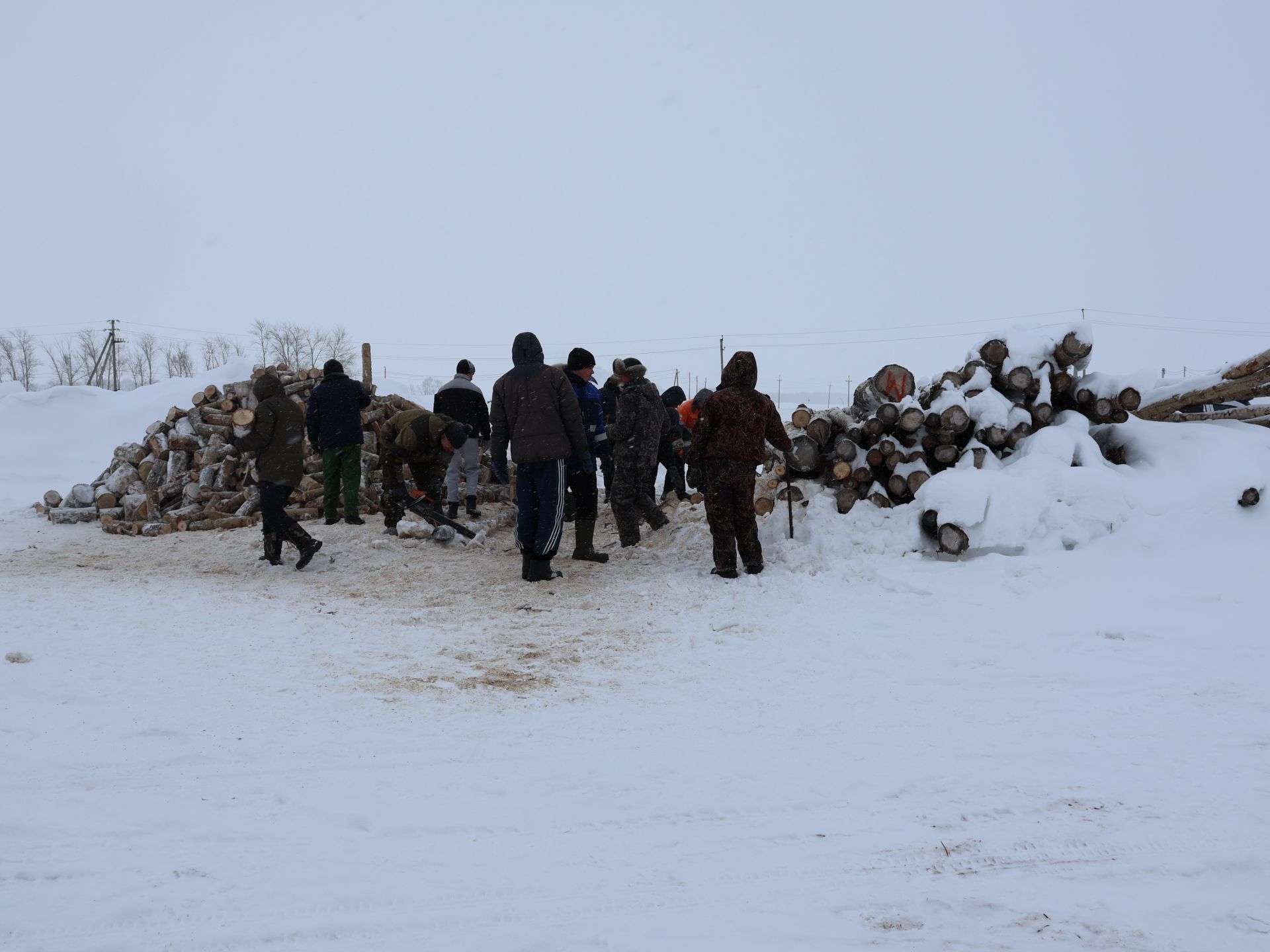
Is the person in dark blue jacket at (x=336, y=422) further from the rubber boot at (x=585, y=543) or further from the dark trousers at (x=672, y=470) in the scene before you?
the dark trousers at (x=672, y=470)

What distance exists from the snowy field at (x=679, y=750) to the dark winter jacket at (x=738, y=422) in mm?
1081

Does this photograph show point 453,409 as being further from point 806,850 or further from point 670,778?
point 806,850

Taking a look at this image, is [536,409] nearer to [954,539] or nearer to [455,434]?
[455,434]

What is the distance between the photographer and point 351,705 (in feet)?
13.6

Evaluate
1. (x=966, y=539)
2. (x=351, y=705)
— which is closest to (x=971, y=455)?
(x=966, y=539)

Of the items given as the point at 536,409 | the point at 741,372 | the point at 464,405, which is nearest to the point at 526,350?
the point at 536,409

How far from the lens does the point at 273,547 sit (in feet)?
25.0

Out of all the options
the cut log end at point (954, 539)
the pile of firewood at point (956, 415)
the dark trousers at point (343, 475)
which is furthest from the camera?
the dark trousers at point (343, 475)

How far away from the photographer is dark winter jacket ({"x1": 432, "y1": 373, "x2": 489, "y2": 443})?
30.4ft

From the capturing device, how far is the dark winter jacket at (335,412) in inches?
347

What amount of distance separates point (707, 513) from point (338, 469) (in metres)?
4.51

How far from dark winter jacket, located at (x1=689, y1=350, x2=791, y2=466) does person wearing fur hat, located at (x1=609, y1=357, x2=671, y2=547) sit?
1090mm

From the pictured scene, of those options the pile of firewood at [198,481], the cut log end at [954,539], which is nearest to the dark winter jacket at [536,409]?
the cut log end at [954,539]

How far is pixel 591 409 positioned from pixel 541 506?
137cm
